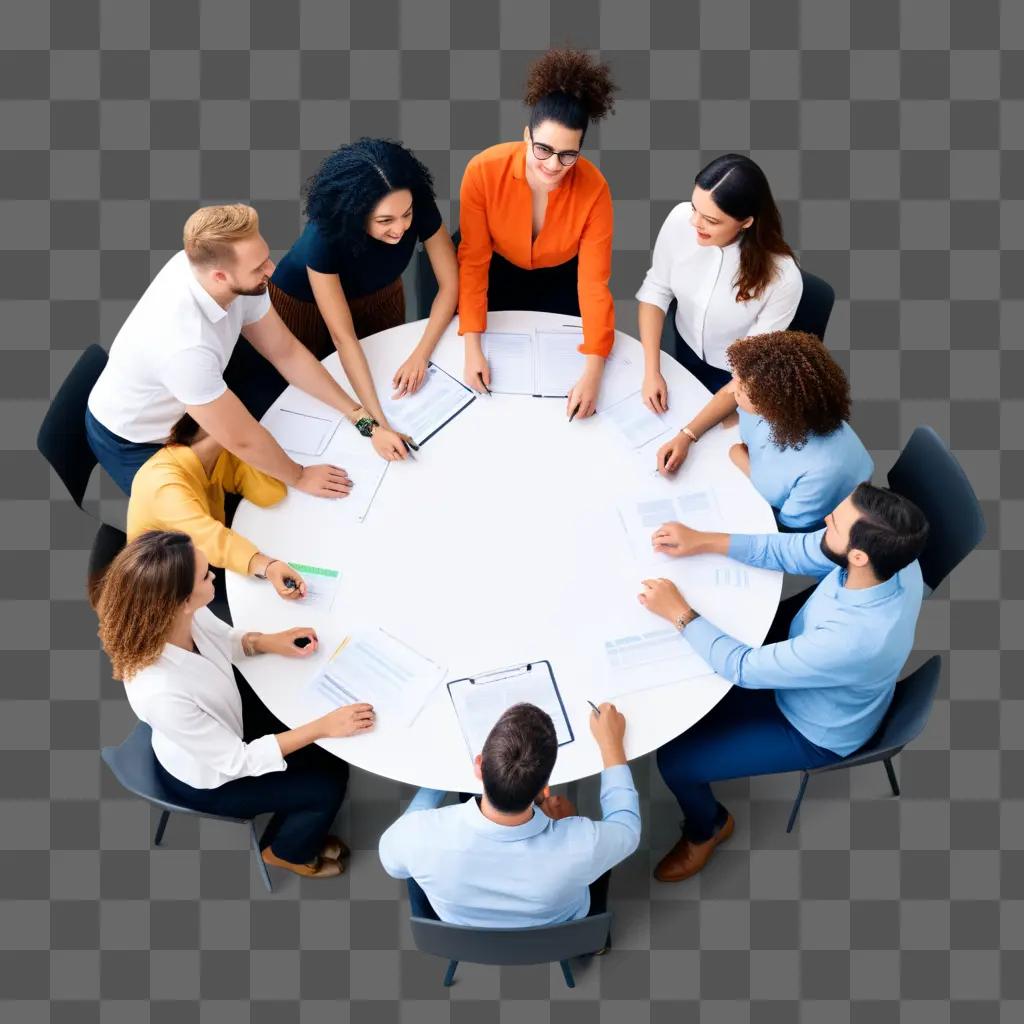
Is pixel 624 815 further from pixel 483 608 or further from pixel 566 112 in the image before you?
pixel 566 112

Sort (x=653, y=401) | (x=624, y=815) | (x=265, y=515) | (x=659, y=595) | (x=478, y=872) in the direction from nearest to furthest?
(x=478, y=872)
(x=624, y=815)
(x=659, y=595)
(x=265, y=515)
(x=653, y=401)

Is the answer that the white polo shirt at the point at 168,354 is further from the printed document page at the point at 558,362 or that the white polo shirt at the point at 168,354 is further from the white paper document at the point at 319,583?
the printed document page at the point at 558,362

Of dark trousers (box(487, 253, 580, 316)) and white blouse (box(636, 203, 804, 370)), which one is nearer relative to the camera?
white blouse (box(636, 203, 804, 370))

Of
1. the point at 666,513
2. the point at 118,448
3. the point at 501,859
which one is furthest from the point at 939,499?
the point at 118,448

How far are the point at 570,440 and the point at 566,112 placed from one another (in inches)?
38.1

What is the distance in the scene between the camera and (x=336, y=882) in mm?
3312

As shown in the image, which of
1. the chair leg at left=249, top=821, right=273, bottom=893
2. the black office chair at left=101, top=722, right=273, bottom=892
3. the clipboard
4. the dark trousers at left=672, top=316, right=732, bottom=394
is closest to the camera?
the black office chair at left=101, top=722, right=273, bottom=892

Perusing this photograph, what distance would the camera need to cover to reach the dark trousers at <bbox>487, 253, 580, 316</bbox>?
3699mm

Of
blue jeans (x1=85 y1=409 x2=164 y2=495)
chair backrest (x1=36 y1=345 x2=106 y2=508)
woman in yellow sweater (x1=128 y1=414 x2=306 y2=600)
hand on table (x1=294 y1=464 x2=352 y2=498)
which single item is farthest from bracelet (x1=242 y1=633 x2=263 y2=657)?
chair backrest (x1=36 y1=345 x2=106 y2=508)

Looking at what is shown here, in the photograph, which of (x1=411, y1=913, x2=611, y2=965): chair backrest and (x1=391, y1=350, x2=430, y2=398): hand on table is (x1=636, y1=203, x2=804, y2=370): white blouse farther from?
(x1=411, y1=913, x2=611, y2=965): chair backrest

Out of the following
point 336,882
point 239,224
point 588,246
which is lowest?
point 336,882

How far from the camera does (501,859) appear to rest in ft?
7.65

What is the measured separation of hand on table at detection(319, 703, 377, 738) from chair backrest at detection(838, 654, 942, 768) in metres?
1.32

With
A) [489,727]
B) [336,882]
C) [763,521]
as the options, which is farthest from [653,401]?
[336,882]
